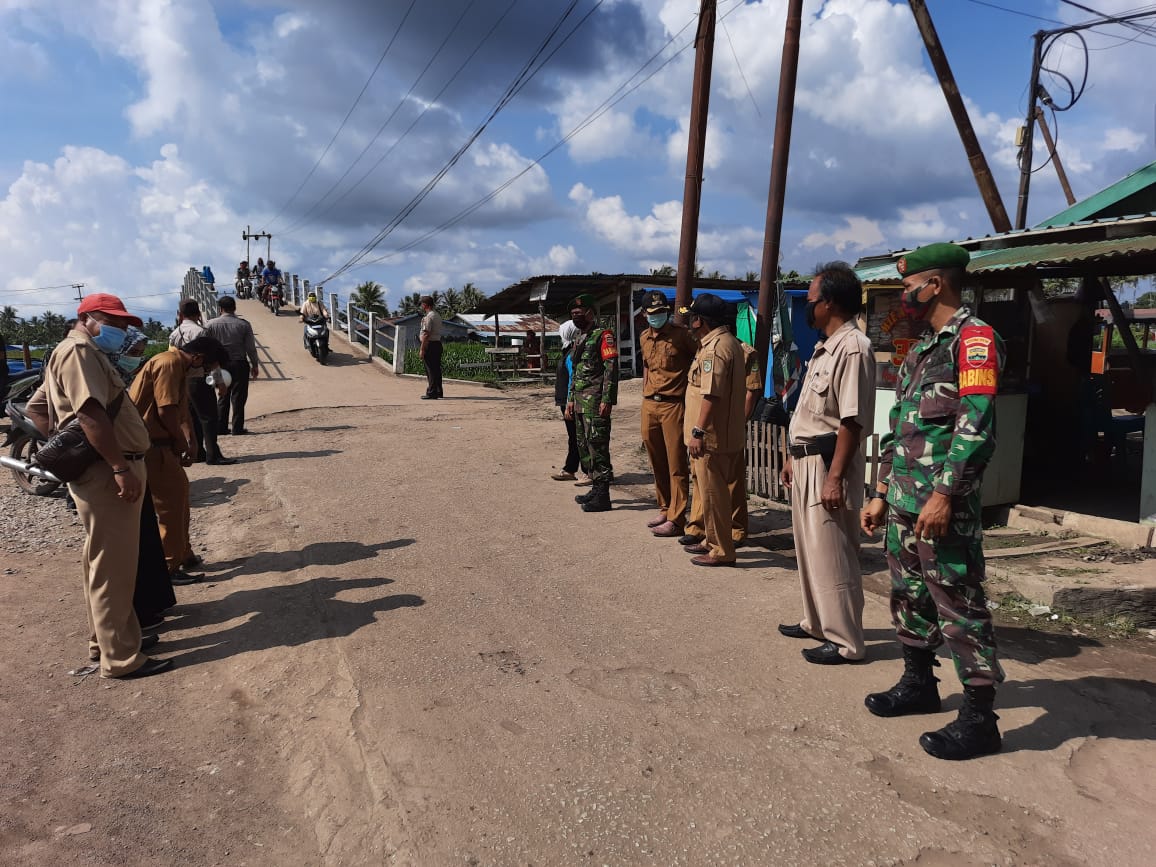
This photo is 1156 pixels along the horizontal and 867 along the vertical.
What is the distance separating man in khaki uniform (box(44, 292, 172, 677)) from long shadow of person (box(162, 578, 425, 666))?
0.97ft

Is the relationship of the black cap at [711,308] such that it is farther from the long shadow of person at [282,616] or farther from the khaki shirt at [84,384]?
the khaki shirt at [84,384]

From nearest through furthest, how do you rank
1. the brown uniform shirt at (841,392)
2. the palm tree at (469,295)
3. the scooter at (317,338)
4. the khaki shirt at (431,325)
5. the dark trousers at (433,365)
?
the brown uniform shirt at (841,392)
the khaki shirt at (431,325)
the dark trousers at (433,365)
the scooter at (317,338)
the palm tree at (469,295)

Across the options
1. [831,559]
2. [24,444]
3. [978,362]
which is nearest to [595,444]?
[831,559]

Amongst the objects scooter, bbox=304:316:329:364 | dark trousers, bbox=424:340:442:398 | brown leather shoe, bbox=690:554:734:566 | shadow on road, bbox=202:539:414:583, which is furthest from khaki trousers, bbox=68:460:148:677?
scooter, bbox=304:316:329:364

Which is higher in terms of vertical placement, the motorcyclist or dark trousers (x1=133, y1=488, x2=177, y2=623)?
the motorcyclist

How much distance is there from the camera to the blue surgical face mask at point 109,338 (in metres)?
3.58

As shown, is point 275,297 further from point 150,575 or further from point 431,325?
point 150,575

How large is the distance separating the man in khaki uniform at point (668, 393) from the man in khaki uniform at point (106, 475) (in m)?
3.40

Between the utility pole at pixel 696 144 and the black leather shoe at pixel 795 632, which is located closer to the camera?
the black leather shoe at pixel 795 632

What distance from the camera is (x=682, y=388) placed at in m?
5.77

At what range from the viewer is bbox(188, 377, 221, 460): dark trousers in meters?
8.08

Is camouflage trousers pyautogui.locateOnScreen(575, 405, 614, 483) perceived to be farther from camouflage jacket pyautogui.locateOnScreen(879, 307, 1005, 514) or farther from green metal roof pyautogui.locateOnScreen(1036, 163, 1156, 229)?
green metal roof pyautogui.locateOnScreen(1036, 163, 1156, 229)

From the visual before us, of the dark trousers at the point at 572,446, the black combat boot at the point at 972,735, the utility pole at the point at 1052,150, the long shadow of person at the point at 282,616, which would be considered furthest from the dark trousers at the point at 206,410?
the utility pole at the point at 1052,150

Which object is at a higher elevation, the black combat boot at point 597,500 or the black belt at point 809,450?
the black belt at point 809,450
